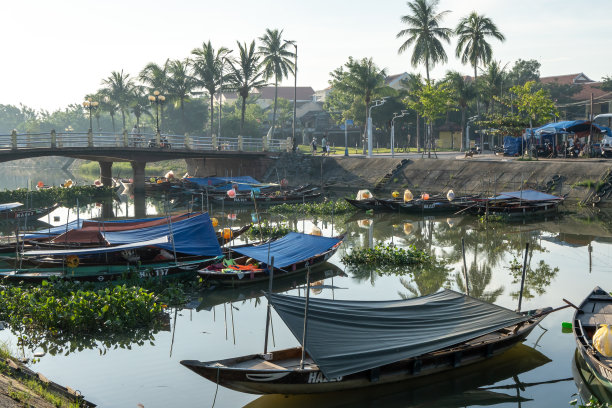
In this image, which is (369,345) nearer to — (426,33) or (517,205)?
(517,205)

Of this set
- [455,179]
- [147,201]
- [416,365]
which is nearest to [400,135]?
[455,179]

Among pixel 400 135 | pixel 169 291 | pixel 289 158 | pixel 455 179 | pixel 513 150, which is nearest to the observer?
pixel 169 291

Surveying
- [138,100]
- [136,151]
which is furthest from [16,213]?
[138,100]

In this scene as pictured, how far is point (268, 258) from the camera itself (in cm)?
1839

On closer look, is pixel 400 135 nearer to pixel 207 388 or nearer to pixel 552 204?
pixel 552 204

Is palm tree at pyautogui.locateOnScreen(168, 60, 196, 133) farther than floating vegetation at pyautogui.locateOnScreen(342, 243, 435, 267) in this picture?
Yes

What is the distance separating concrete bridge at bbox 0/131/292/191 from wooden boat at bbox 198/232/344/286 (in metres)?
22.0

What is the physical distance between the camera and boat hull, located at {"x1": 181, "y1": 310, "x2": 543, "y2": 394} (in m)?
Answer: 10.5

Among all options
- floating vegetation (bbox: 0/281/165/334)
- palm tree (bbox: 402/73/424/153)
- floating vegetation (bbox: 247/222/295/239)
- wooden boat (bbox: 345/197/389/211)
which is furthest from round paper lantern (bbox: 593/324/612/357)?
palm tree (bbox: 402/73/424/153)

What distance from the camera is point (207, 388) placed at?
12.0 meters

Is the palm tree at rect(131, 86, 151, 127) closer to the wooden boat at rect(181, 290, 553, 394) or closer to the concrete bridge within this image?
the concrete bridge

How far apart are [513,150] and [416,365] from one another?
Answer: 41091mm

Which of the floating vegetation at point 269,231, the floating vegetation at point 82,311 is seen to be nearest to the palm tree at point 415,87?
the floating vegetation at point 269,231

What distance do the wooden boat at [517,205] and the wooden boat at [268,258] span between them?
1395cm
